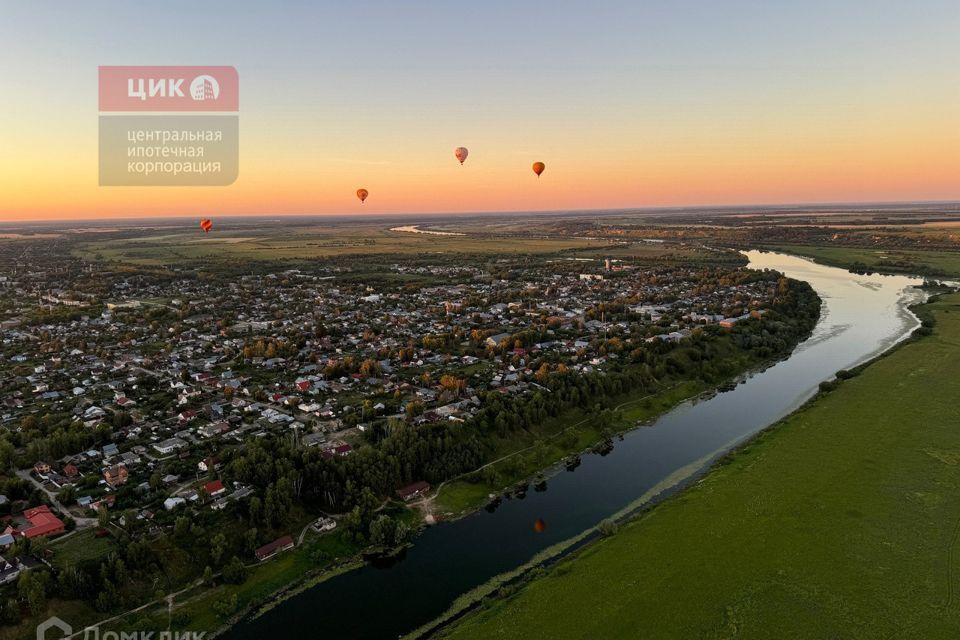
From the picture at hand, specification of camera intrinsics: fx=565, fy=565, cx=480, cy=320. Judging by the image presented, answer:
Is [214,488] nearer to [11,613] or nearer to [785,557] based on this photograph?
[11,613]

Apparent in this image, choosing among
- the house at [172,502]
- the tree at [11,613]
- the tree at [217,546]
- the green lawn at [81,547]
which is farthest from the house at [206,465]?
the tree at [11,613]

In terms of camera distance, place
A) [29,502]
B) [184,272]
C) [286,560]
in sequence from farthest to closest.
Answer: [184,272] < [29,502] < [286,560]

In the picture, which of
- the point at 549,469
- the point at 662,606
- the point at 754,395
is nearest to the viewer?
the point at 662,606

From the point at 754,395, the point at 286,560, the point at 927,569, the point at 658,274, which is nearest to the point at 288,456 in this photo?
the point at 286,560

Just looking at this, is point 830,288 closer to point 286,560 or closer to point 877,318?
point 877,318

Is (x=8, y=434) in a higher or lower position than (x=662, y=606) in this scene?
higher

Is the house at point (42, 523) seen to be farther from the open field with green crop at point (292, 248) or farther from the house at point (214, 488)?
the open field with green crop at point (292, 248)

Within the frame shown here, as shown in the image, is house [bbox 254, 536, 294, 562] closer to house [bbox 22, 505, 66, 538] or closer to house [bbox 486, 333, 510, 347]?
house [bbox 22, 505, 66, 538]

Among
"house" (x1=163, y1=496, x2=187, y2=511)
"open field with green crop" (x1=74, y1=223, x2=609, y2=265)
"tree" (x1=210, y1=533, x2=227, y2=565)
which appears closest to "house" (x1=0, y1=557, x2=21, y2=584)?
"house" (x1=163, y1=496, x2=187, y2=511)
